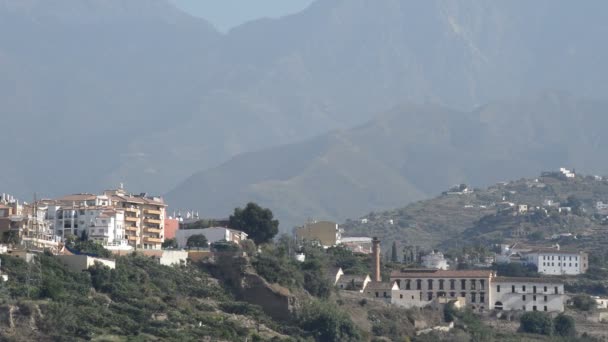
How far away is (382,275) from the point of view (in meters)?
119

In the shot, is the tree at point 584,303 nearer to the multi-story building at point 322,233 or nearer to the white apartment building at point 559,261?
the white apartment building at point 559,261

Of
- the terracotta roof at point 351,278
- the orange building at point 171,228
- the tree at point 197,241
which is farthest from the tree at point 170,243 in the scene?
the terracotta roof at point 351,278

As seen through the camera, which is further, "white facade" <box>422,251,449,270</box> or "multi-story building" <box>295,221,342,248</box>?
"multi-story building" <box>295,221,342,248</box>

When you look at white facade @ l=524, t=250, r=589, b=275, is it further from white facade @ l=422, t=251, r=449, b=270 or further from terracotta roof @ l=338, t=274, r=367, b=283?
terracotta roof @ l=338, t=274, r=367, b=283

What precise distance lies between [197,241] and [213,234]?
1.86 m

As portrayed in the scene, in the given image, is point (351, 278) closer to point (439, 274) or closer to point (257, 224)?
point (257, 224)

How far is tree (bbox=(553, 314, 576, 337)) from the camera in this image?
365 ft

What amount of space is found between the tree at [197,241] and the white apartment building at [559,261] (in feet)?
112

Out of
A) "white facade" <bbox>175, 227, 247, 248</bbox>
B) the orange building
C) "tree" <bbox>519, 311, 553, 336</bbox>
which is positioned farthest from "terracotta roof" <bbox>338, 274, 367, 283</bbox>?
the orange building

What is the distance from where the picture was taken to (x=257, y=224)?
11588 centimetres

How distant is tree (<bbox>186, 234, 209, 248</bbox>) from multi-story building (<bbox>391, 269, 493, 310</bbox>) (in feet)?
38.5

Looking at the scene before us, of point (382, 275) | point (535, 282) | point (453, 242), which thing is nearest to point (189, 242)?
point (382, 275)

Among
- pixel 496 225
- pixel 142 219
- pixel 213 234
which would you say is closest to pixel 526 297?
pixel 213 234

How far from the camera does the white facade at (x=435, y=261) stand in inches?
5344
